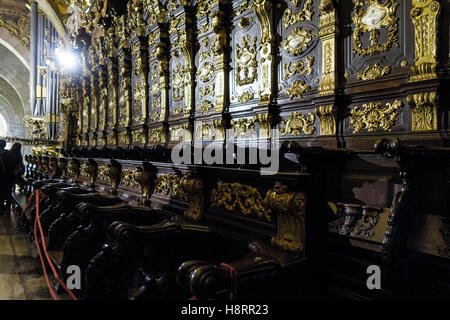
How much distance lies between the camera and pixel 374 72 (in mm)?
2506

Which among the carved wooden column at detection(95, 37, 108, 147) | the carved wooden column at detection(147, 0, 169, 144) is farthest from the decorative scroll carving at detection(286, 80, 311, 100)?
the carved wooden column at detection(95, 37, 108, 147)

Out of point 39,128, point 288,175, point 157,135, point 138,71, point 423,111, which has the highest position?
point 138,71

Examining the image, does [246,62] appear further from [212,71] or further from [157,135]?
[157,135]

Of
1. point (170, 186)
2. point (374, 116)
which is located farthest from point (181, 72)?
point (374, 116)

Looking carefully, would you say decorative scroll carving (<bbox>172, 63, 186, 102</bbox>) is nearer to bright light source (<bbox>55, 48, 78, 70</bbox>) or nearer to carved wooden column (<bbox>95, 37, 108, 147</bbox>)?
carved wooden column (<bbox>95, 37, 108, 147</bbox>)

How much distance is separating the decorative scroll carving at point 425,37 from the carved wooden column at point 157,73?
14.2ft

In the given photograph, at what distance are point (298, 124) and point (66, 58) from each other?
12.2 m

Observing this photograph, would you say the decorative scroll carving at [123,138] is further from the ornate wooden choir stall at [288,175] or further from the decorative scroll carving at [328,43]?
the decorative scroll carving at [328,43]

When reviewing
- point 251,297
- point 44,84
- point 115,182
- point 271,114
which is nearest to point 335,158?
point 271,114

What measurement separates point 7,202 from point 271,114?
21.0 feet

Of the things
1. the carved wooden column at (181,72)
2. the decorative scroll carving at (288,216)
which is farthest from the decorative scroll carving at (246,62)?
the decorative scroll carving at (288,216)

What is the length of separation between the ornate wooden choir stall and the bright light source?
8390mm

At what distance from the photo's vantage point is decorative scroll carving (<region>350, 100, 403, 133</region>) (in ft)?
7.79
